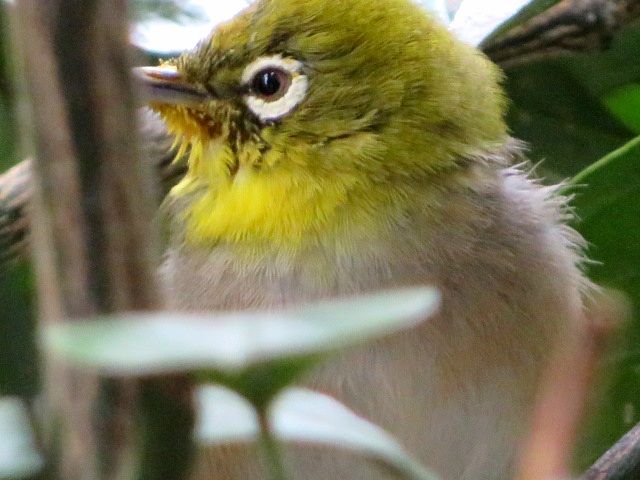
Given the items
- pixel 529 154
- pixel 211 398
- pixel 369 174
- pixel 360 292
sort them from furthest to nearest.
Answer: pixel 529 154
pixel 369 174
pixel 360 292
pixel 211 398

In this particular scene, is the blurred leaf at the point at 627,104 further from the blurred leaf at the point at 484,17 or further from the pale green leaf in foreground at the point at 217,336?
the pale green leaf in foreground at the point at 217,336

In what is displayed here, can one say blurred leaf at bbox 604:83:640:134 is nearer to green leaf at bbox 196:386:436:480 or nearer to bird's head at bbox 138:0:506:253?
bird's head at bbox 138:0:506:253

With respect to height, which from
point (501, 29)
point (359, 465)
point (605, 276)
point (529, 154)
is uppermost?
point (501, 29)

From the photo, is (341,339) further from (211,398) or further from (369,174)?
(369,174)

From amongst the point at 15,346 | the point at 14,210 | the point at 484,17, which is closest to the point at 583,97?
the point at 484,17

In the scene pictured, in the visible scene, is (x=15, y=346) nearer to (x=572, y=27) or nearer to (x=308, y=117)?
(x=308, y=117)

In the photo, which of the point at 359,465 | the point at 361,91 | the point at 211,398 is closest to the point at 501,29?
the point at 361,91

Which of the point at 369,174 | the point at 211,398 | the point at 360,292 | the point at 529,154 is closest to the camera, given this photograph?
the point at 211,398
